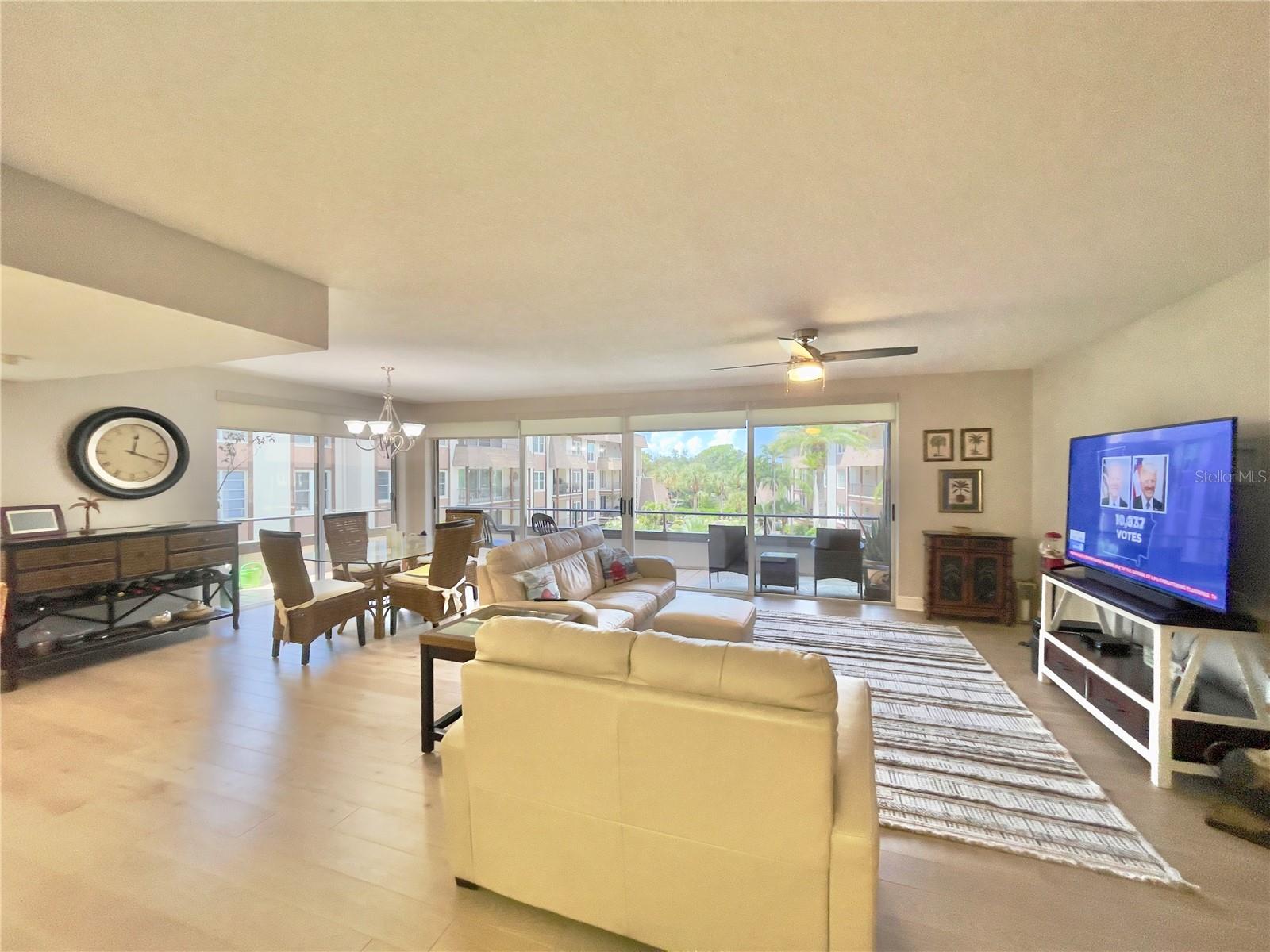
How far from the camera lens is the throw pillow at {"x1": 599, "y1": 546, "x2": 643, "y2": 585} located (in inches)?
181

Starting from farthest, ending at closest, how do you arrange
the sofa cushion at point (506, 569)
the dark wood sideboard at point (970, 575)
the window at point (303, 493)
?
the window at point (303, 493)
the dark wood sideboard at point (970, 575)
the sofa cushion at point (506, 569)

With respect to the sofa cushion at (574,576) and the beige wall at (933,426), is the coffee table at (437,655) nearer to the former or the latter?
the sofa cushion at (574,576)

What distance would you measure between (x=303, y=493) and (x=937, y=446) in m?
7.18

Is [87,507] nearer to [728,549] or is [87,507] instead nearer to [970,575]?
[728,549]

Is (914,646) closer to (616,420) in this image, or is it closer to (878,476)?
(878,476)

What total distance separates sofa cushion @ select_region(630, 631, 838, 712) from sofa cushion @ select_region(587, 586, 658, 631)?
88.3 inches

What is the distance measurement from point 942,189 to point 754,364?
109 inches

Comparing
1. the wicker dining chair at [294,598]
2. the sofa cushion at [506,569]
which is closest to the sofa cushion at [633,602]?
the sofa cushion at [506,569]

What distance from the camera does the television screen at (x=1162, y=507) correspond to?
233 centimetres

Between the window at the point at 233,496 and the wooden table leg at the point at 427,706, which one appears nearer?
the wooden table leg at the point at 427,706

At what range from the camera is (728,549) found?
20.4 feet

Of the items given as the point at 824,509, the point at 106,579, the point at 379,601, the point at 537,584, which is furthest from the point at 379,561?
the point at 824,509

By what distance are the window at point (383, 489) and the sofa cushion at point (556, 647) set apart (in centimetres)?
633

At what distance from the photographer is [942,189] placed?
1787 mm
